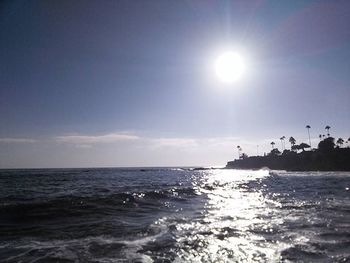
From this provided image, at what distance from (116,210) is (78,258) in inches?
447

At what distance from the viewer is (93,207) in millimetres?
21625

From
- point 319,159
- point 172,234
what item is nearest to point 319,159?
point 319,159

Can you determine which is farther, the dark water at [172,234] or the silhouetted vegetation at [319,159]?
the silhouetted vegetation at [319,159]

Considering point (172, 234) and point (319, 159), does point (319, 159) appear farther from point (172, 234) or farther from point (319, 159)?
point (172, 234)

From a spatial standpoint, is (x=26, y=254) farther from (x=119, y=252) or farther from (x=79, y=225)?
(x=79, y=225)

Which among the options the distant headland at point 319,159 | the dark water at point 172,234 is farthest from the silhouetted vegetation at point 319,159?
the dark water at point 172,234

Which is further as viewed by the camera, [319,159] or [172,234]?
[319,159]

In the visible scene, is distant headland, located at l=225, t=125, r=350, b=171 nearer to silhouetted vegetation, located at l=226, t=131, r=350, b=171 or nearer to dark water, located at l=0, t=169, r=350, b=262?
silhouetted vegetation, located at l=226, t=131, r=350, b=171

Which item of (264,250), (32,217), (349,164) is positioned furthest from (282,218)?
(349,164)

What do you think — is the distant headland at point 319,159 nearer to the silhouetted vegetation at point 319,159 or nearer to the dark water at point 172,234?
the silhouetted vegetation at point 319,159

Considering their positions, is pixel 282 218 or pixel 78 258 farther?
pixel 282 218

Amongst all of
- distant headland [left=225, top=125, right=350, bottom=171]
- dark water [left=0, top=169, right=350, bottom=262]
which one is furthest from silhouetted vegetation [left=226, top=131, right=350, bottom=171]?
dark water [left=0, top=169, right=350, bottom=262]

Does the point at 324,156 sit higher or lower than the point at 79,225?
higher

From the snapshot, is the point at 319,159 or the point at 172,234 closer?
the point at 172,234
